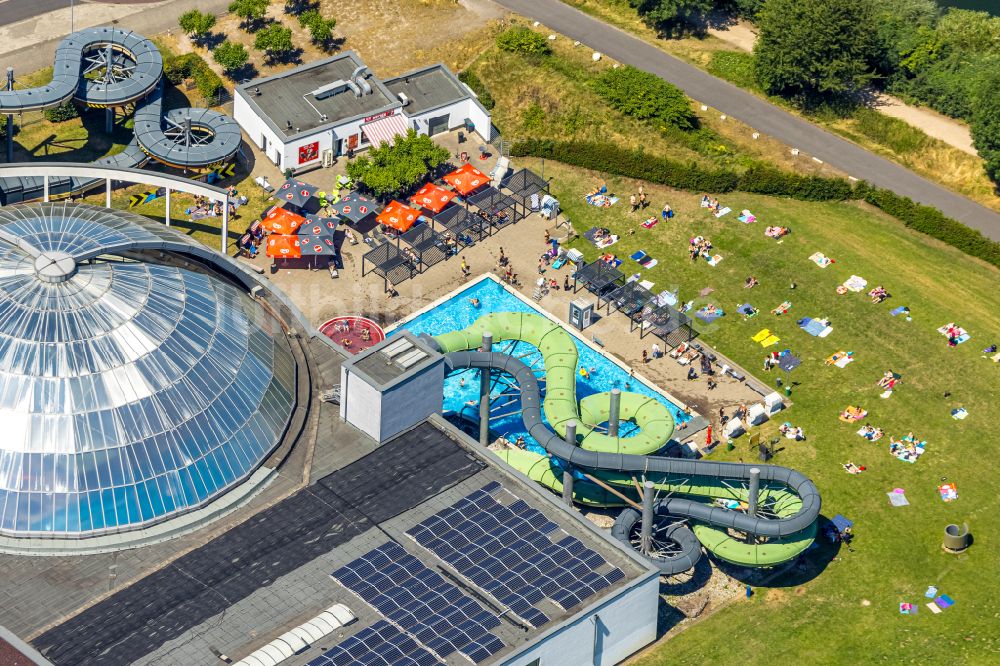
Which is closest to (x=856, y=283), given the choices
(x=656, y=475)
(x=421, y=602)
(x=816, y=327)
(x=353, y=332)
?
(x=816, y=327)

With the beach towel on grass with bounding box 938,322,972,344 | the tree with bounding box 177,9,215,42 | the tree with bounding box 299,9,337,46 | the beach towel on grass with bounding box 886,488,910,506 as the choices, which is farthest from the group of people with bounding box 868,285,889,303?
the tree with bounding box 177,9,215,42

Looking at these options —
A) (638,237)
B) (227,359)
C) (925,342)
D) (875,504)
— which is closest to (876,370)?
(925,342)

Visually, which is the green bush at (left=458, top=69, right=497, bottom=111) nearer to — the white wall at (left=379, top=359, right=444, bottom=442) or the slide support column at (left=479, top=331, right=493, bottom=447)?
the slide support column at (left=479, top=331, right=493, bottom=447)

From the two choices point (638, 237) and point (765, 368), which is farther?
point (638, 237)

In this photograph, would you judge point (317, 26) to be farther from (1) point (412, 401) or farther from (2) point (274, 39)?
(1) point (412, 401)

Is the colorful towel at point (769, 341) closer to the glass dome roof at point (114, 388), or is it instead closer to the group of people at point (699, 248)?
the group of people at point (699, 248)

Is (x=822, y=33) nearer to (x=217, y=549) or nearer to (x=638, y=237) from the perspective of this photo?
(x=638, y=237)
